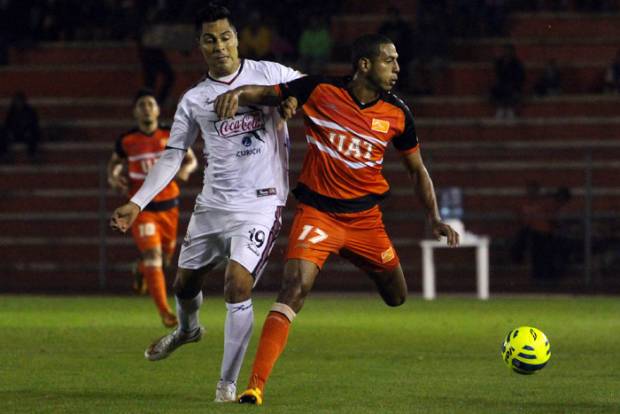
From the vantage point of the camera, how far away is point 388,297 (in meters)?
10.1

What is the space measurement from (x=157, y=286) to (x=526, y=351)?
6.01m

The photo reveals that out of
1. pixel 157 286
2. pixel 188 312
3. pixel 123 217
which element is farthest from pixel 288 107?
pixel 157 286

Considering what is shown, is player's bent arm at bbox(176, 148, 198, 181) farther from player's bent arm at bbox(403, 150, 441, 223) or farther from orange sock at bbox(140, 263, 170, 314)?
player's bent arm at bbox(403, 150, 441, 223)

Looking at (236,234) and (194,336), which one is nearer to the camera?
(236,234)

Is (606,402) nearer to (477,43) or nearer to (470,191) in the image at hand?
(470,191)

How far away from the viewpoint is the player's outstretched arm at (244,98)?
8992 mm

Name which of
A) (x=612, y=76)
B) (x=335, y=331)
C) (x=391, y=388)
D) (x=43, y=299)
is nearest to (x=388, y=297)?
(x=391, y=388)

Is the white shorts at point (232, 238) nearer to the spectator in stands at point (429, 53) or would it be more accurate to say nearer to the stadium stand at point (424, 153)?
the stadium stand at point (424, 153)

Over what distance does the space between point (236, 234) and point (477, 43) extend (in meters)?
20.6

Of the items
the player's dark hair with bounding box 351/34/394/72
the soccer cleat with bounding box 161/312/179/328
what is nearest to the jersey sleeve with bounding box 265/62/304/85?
the player's dark hair with bounding box 351/34/394/72

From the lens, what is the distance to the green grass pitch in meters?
8.95

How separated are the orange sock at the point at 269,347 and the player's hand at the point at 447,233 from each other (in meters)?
1.35

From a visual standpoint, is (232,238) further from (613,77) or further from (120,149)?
(613,77)

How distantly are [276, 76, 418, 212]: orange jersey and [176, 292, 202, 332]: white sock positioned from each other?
4.79 ft
